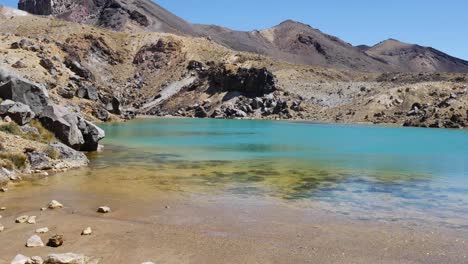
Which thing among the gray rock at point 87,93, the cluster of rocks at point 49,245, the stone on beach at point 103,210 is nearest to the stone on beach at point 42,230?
the cluster of rocks at point 49,245

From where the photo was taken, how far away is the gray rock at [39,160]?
983 inches

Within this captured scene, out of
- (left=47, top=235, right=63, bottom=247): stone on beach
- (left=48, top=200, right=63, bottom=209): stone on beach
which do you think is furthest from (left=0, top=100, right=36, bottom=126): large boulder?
(left=47, top=235, right=63, bottom=247): stone on beach

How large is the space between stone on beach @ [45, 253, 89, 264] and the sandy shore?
73 centimetres

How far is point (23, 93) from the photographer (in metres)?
32.4

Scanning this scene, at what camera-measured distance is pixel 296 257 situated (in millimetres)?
12211

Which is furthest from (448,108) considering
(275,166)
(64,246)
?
(64,246)

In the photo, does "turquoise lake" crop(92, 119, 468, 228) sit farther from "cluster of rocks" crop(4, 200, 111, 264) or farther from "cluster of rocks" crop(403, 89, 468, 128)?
"cluster of rocks" crop(403, 89, 468, 128)

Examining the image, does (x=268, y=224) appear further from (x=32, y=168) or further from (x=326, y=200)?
(x=32, y=168)

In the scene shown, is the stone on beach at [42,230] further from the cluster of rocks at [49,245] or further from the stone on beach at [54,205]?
the stone on beach at [54,205]

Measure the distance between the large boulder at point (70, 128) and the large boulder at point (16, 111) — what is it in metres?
1.65

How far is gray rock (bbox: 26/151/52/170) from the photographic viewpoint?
25.0 m

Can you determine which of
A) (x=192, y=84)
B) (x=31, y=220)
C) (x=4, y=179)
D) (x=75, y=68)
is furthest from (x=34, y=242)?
(x=192, y=84)

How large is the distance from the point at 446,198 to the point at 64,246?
15572mm

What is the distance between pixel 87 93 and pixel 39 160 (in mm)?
57541
